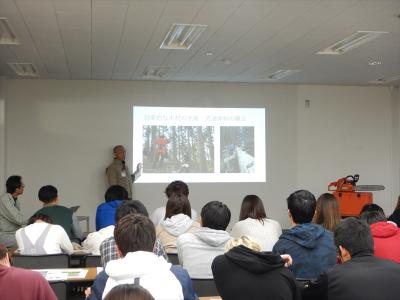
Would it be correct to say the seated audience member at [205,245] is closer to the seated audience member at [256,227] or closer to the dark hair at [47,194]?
the seated audience member at [256,227]

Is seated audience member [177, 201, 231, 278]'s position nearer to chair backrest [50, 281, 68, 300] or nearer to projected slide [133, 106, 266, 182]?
chair backrest [50, 281, 68, 300]

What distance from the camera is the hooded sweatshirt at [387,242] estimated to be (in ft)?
9.90

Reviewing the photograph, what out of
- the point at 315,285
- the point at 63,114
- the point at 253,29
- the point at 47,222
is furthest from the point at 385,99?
the point at 315,285

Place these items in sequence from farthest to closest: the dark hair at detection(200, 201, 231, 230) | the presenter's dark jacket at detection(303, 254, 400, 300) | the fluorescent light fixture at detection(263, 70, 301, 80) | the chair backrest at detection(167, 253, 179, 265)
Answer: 1. the fluorescent light fixture at detection(263, 70, 301, 80)
2. the chair backrest at detection(167, 253, 179, 265)
3. the dark hair at detection(200, 201, 231, 230)
4. the presenter's dark jacket at detection(303, 254, 400, 300)

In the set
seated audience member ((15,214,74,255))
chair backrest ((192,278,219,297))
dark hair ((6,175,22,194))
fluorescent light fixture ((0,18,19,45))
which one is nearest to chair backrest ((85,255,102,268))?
seated audience member ((15,214,74,255))

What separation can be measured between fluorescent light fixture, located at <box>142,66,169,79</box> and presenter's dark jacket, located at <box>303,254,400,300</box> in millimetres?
6225

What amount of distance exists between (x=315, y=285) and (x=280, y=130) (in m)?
7.65

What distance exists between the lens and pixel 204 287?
2.96 metres

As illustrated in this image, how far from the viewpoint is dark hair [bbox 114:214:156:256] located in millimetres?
2133

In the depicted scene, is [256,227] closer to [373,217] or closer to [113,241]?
[373,217]

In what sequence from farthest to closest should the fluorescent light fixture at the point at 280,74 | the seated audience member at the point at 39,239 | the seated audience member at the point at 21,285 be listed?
the fluorescent light fixture at the point at 280,74, the seated audience member at the point at 39,239, the seated audience member at the point at 21,285

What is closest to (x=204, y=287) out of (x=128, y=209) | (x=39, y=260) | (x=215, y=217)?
(x=215, y=217)

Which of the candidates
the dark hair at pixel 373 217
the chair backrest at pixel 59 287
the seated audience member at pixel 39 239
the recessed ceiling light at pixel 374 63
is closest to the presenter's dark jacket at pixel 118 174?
the recessed ceiling light at pixel 374 63

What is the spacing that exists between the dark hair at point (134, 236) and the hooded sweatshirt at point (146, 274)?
8 cm
